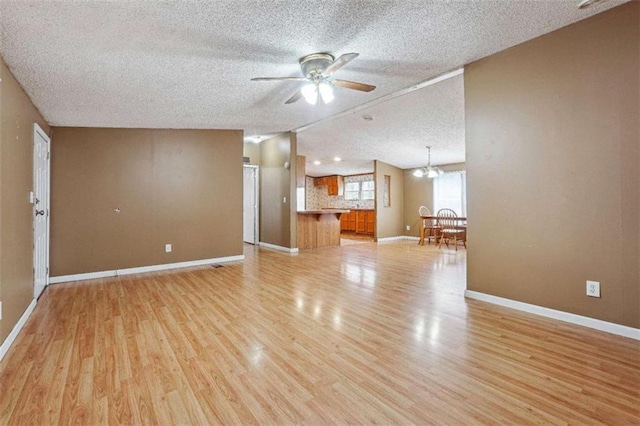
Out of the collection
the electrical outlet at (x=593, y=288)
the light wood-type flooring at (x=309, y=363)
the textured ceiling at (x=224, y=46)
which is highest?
the textured ceiling at (x=224, y=46)

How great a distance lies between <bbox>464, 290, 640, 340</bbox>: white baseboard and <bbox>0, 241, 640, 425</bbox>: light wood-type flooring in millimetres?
82

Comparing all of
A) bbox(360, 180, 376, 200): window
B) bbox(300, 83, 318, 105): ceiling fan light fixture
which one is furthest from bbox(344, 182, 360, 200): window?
bbox(300, 83, 318, 105): ceiling fan light fixture

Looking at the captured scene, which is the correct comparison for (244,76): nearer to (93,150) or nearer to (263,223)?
(93,150)

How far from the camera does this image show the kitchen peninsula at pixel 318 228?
6857 mm

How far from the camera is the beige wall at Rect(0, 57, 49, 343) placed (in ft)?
7.50

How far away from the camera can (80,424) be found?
142 cm

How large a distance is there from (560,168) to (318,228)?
16.8 feet

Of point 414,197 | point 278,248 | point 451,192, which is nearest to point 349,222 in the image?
point 414,197

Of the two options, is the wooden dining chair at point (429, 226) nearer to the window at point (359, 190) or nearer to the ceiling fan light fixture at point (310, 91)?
the window at point (359, 190)

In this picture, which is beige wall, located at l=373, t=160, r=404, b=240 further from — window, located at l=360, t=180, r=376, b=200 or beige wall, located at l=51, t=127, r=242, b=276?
beige wall, located at l=51, t=127, r=242, b=276

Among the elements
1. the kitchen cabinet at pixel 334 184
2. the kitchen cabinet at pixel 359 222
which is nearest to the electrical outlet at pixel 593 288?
the kitchen cabinet at pixel 359 222

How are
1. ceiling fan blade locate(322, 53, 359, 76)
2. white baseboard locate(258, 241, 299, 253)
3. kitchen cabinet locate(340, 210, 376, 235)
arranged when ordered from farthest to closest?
kitchen cabinet locate(340, 210, 376, 235), white baseboard locate(258, 241, 299, 253), ceiling fan blade locate(322, 53, 359, 76)

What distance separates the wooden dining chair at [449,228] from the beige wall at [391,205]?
144cm

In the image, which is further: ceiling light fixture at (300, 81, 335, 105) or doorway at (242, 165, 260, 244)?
doorway at (242, 165, 260, 244)
